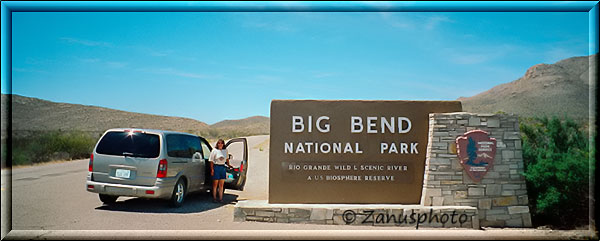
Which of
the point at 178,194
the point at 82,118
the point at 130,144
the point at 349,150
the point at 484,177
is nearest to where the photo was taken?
the point at 484,177

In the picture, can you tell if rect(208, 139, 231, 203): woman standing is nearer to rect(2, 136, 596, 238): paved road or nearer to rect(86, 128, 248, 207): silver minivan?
rect(2, 136, 596, 238): paved road

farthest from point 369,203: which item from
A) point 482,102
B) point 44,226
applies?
point 482,102

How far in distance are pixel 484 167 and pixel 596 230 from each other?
7.98 ft

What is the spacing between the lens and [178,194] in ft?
30.9

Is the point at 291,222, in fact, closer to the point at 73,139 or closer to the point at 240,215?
the point at 240,215

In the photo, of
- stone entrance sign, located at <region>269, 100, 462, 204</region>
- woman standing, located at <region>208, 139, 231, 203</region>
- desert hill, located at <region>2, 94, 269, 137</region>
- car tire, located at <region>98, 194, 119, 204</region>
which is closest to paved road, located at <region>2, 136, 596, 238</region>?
car tire, located at <region>98, 194, 119, 204</region>

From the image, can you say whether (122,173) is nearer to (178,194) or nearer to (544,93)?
(178,194)

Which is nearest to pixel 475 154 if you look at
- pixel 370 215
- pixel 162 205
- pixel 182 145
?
pixel 370 215

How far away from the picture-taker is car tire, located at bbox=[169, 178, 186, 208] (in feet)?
30.3

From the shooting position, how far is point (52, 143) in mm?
24406

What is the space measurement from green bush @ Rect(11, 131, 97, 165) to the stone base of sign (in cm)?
1706

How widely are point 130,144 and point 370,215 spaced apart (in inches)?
203

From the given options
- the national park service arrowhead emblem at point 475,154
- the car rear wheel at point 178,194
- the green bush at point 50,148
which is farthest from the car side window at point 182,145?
the green bush at point 50,148

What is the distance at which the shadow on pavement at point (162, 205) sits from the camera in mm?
9203
